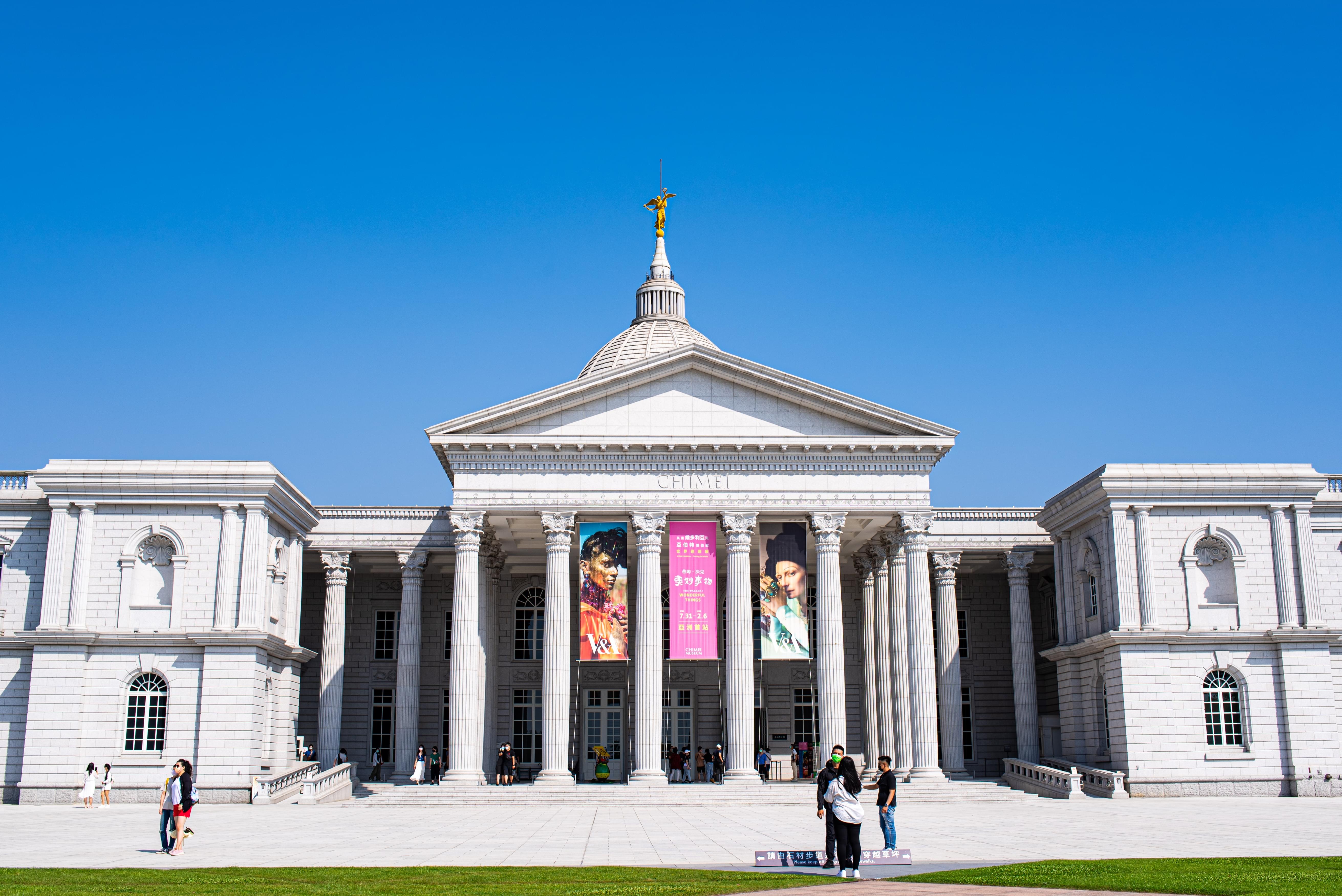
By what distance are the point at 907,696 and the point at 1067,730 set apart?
23.0 feet

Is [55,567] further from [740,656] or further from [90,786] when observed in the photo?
[740,656]

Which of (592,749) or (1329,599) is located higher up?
(1329,599)

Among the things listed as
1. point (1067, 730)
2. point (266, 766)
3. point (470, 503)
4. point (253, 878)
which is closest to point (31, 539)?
point (266, 766)

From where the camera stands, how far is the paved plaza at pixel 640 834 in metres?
21.2

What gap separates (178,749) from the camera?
3919 centimetres

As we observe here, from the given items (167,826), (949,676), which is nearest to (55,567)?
(167,826)

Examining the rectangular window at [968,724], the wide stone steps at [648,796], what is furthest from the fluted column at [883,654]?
the wide stone steps at [648,796]

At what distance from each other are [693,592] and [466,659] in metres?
7.82

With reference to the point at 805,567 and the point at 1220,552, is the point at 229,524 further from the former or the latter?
the point at 1220,552

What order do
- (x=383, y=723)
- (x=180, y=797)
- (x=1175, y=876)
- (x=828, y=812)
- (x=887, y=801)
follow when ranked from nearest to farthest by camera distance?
(x=1175, y=876)
(x=828, y=812)
(x=887, y=801)
(x=180, y=797)
(x=383, y=723)

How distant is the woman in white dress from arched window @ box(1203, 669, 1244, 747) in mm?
34467

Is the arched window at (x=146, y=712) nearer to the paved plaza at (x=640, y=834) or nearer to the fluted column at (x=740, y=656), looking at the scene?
the paved plaza at (x=640, y=834)

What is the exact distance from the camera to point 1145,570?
41219 millimetres

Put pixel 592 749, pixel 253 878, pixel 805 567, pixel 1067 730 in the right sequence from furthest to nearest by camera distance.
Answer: pixel 592 749 < pixel 1067 730 < pixel 805 567 < pixel 253 878
